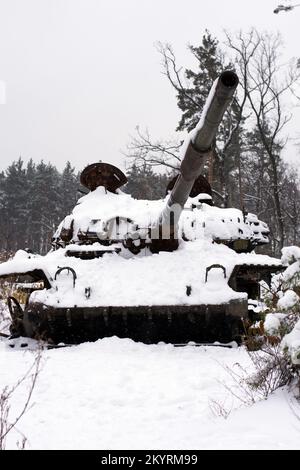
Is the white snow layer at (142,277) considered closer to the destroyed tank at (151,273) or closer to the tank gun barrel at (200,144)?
the destroyed tank at (151,273)

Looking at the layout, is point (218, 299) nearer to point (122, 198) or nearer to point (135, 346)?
point (135, 346)

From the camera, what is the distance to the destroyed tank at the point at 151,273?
6426mm

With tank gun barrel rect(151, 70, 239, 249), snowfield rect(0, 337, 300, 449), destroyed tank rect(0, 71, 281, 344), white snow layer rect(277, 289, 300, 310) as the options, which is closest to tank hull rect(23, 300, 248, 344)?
destroyed tank rect(0, 71, 281, 344)

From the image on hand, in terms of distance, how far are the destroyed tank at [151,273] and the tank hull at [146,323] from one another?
0.01 metres

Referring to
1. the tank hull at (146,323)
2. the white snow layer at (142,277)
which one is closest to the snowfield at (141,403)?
the tank hull at (146,323)

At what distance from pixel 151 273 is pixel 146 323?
96 centimetres

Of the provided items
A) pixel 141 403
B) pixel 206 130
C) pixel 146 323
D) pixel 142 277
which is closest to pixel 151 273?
pixel 142 277

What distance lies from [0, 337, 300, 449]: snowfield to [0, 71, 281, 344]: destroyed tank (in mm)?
345

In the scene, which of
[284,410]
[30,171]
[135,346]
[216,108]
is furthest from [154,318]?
[30,171]

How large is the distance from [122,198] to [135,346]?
3.89 meters

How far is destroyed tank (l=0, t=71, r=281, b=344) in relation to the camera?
21.1ft

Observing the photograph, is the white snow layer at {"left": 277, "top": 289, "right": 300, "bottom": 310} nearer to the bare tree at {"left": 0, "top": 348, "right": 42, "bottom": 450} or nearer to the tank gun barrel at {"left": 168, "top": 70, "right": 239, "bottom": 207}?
the bare tree at {"left": 0, "top": 348, "right": 42, "bottom": 450}

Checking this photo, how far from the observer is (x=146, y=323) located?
6.52 meters
